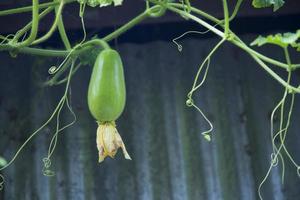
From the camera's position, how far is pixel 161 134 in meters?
2.13

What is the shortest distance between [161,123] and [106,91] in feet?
3.66

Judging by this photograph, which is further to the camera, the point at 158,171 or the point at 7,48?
the point at 158,171

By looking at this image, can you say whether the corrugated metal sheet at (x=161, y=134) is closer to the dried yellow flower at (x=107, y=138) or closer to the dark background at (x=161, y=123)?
the dark background at (x=161, y=123)

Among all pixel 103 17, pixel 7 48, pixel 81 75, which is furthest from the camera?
pixel 81 75

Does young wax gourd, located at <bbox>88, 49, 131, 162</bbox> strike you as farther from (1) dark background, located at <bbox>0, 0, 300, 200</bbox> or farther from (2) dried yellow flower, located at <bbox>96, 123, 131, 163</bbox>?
(1) dark background, located at <bbox>0, 0, 300, 200</bbox>

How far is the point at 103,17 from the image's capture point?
6.59 feet

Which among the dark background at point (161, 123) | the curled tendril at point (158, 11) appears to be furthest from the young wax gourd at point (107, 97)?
the dark background at point (161, 123)

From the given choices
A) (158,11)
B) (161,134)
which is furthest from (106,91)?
(161,134)

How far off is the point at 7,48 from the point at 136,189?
111 cm

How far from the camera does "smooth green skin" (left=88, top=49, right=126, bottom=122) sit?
103 centimetres

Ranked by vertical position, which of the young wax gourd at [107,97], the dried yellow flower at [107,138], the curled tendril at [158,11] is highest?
the curled tendril at [158,11]

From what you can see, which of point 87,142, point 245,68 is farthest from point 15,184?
point 245,68

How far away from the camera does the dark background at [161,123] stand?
2074 mm

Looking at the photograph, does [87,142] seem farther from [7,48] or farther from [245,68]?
[7,48]
